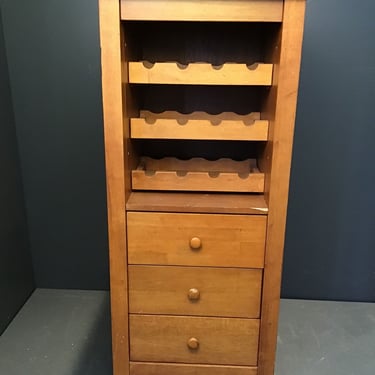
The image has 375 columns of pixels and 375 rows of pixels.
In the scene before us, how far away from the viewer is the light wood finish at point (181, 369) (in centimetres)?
118

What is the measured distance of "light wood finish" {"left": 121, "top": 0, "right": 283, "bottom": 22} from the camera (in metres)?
0.95

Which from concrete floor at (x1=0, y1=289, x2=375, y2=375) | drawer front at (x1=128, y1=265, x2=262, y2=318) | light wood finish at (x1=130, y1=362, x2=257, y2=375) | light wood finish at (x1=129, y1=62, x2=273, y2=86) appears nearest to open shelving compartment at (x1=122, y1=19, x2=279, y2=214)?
light wood finish at (x1=129, y1=62, x2=273, y2=86)

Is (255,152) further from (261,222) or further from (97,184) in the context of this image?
(97,184)

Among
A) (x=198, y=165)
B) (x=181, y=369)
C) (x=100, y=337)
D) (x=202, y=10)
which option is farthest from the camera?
(x=100, y=337)

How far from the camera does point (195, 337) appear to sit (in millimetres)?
1166

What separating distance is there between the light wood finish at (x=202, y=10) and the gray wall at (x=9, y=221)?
0.76 meters

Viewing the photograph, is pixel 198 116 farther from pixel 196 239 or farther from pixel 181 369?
pixel 181 369

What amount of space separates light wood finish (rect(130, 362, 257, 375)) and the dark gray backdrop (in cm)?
61

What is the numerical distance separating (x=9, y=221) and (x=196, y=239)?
0.85 m

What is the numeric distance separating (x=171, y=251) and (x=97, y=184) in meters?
0.65

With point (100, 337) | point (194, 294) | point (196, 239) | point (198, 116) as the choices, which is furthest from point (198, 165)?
point (100, 337)

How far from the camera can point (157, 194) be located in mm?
1148

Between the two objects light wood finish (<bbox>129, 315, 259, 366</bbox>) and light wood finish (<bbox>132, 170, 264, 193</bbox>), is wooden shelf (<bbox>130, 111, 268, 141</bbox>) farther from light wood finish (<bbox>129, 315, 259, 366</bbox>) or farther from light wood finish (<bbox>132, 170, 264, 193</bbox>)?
light wood finish (<bbox>129, 315, 259, 366</bbox>)

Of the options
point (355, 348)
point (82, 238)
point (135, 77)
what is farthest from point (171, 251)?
point (355, 348)
